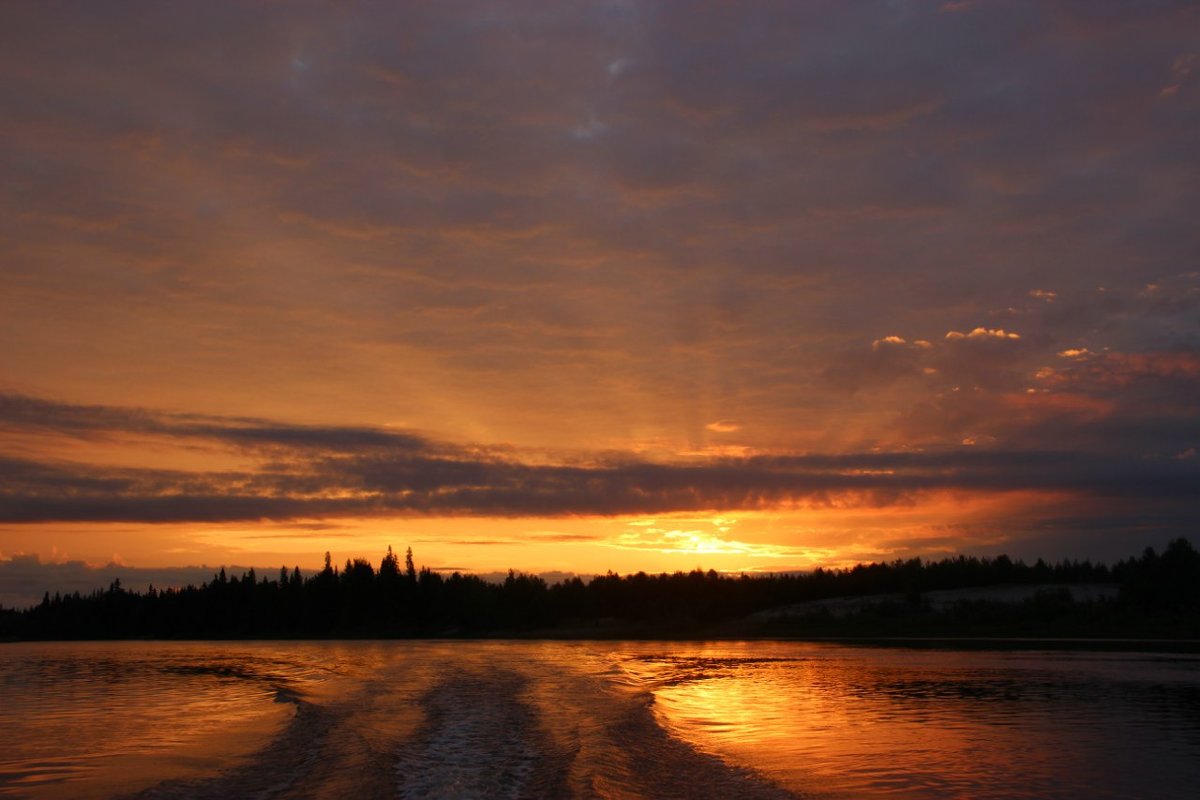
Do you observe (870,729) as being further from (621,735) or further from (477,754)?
(477,754)

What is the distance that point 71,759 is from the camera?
27.9 metres

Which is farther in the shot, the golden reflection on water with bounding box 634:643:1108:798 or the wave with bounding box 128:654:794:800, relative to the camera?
the golden reflection on water with bounding box 634:643:1108:798

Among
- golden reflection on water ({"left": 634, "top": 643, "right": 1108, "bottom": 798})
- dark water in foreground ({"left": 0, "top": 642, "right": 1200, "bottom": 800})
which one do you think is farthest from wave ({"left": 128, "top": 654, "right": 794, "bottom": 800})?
golden reflection on water ({"left": 634, "top": 643, "right": 1108, "bottom": 798})

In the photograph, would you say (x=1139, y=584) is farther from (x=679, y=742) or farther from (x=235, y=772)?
(x=235, y=772)

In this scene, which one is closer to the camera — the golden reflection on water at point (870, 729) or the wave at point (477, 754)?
the wave at point (477, 754)

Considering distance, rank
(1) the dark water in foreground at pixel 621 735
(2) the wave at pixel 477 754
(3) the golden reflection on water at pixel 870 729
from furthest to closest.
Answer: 1. (3) the golden reflection on water at pixel 870 729
2. (1) the dark water in foreground at pixel 621 735
3. (2) the wave at pixel 477 754

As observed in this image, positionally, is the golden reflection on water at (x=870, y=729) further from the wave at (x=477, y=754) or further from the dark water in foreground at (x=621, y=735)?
the wave at (x=477, y=754)

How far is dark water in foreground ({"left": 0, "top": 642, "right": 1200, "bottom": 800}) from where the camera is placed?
22656mm

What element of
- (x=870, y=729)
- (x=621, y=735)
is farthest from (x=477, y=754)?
(x=870, y=729)

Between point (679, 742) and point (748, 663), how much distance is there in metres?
46.6

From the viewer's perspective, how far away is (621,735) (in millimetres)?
31625

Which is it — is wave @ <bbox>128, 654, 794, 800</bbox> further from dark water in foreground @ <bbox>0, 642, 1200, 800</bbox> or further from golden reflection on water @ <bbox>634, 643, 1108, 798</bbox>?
golden reflection on water @ <bbox>634, 643, 1108, 798</bbox>

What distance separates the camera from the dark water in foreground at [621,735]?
22656 millimetres

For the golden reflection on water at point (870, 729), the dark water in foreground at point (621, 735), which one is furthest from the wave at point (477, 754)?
the golden reflection on water at point (870, 729)
